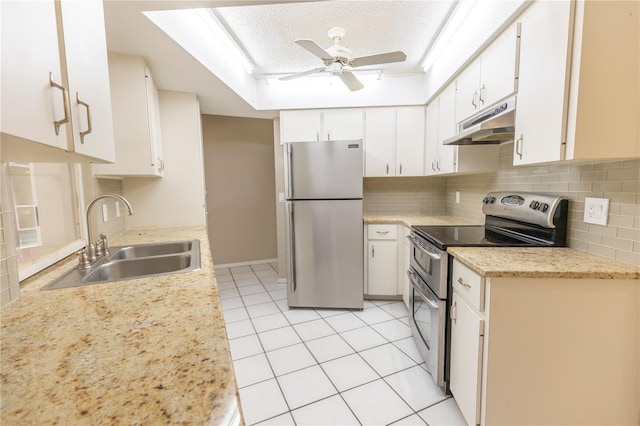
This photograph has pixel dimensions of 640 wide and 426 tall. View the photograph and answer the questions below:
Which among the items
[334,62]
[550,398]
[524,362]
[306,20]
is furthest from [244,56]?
[550,398]

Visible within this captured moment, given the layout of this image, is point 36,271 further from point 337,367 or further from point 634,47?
point 634,47

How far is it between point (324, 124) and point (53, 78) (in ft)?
8.20

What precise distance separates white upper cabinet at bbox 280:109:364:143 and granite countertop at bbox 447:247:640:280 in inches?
75.2

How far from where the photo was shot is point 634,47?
43.8 inches

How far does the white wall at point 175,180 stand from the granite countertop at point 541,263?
2.19 meters

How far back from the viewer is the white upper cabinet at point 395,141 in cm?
300

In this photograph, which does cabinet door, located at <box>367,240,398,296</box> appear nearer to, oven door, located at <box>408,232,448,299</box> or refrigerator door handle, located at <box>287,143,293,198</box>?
oven door, located at <box>408,232,448,299</box>

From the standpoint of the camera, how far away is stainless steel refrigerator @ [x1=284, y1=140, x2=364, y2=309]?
8.80 ft

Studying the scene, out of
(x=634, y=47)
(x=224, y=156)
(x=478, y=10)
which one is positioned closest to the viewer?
(x=634, y=47)

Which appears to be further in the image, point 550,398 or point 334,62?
point 334,62

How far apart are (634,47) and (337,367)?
2230 millimetres

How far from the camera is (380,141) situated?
302 centimetres

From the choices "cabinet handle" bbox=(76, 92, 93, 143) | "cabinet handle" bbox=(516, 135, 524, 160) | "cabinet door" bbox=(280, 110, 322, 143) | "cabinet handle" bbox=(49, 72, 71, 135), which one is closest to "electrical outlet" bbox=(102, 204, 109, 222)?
"cabinet handle" bbox=(76, 92, 93, 143)

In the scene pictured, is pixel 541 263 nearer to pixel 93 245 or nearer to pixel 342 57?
pixel 342 57
